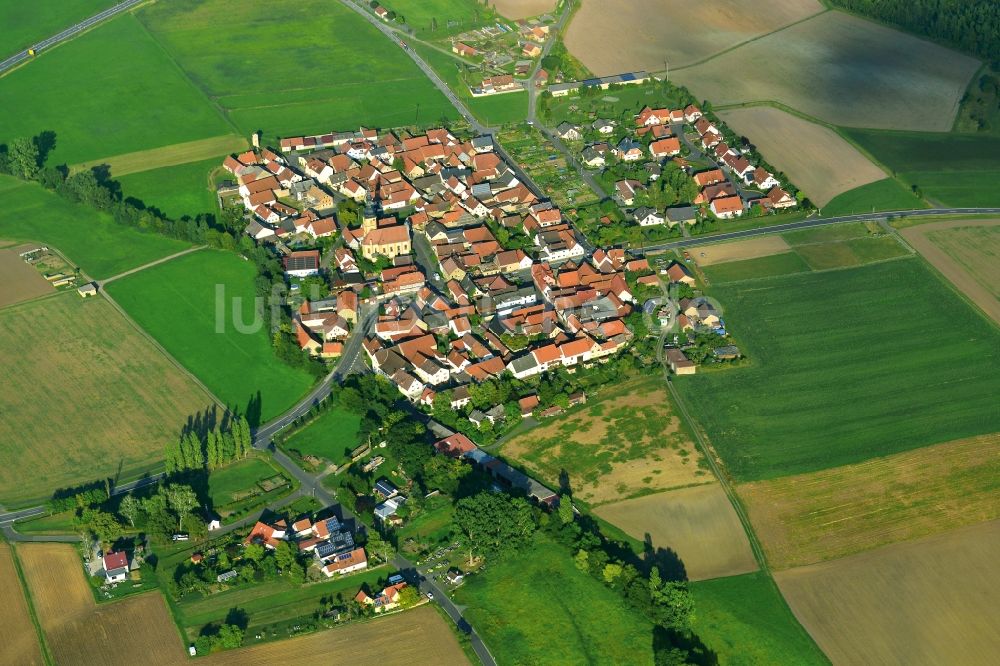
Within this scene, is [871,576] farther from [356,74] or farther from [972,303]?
[356,74]

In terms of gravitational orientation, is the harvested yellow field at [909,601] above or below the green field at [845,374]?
below

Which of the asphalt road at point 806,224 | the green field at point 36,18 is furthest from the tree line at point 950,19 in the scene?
the green field at point 36,18

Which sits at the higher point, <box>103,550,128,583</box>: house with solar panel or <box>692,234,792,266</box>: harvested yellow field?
<box>692,234,792,266</box>: harvested yellow field

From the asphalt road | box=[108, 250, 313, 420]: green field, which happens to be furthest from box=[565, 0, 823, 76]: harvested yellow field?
box=[108, 250, 313, 420]: green field

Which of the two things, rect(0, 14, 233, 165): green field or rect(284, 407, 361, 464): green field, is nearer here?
rect(284, 407, 361, 464): green field

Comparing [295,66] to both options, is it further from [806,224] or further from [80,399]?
[806,224]

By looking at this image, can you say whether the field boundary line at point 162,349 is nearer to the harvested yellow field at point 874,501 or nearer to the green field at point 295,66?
the green field at point 295,66

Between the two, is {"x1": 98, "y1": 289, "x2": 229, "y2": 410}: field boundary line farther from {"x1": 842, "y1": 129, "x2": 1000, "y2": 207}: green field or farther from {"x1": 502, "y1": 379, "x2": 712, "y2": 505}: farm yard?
{"x1": 842, "y1": 129, "x2": 1000, "y2": 207}: green field
